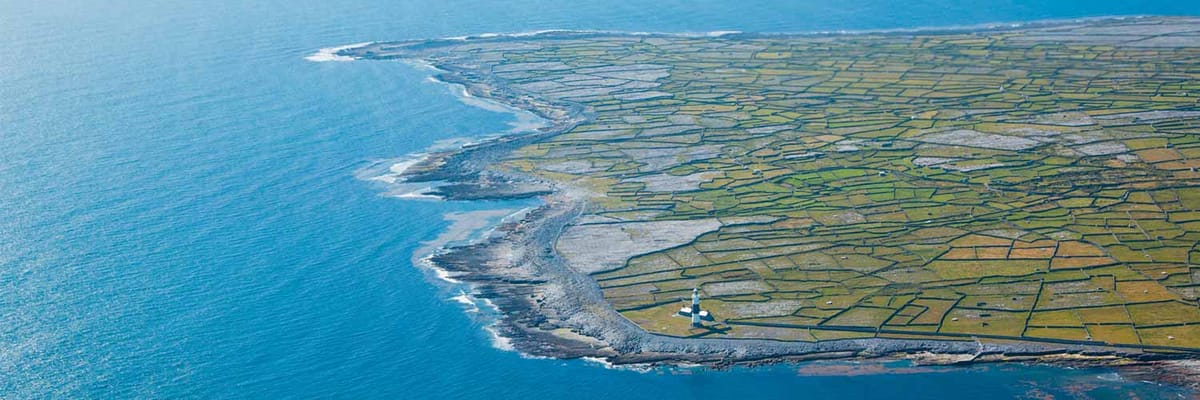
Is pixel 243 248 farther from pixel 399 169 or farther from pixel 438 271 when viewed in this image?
pixel 399 169

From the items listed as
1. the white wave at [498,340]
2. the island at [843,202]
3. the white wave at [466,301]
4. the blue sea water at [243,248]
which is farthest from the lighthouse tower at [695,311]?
the white wave at [466,301]

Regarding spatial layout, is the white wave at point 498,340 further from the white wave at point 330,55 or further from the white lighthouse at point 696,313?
the white wave at point 330,55

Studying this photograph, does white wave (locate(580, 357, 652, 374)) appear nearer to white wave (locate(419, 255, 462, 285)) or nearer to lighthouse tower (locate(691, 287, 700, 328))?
lighthouse tower (locate(691, 287, 700, 328))

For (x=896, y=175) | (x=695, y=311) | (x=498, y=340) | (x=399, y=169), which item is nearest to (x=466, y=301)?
(x=498, y=340)

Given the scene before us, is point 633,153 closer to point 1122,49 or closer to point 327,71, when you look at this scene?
point 327,71

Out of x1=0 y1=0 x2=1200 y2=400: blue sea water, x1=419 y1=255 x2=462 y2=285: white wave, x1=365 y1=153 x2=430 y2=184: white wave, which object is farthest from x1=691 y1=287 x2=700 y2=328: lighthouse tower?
x1=365 y1=153 x2=430 y2=184: white wave
